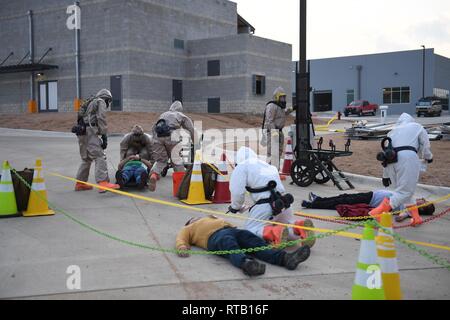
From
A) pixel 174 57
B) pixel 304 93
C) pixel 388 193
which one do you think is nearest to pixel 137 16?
pixel 174 57

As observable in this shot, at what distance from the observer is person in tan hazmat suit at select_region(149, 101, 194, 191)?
33.0 feet

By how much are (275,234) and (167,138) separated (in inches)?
208

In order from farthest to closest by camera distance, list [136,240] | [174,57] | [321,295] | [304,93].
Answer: [174,57], [304,93], [136,240], [321,295]

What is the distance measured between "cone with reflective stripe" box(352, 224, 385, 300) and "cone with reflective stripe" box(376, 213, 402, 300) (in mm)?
210

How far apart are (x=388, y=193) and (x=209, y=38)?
3164 centimetres

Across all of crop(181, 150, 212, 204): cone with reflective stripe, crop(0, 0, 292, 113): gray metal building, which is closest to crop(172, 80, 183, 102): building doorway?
crop(0, 0, 292, 113): gray metal building

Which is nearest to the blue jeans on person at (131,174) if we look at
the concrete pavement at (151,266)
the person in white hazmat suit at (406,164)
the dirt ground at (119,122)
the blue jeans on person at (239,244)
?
the concrete pavement at (151,266)

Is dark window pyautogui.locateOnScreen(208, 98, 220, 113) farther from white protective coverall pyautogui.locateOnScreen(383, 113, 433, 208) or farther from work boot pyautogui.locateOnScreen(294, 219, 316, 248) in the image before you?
work boot pyautogui.locateOnScreen(294, 219, 316, 248)

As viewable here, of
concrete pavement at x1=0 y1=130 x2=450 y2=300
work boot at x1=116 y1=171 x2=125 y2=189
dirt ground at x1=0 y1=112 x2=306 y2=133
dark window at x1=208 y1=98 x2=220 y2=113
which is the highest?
dark window at x1=208 y1=98 x2=220 y2=113

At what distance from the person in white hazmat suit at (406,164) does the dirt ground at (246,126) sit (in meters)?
3.65
